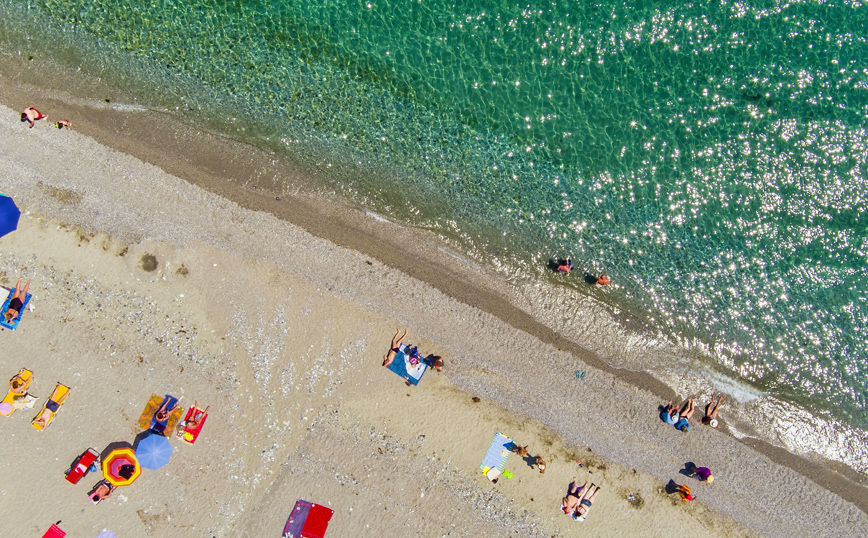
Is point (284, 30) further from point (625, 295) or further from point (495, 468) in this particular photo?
point (495, 468)

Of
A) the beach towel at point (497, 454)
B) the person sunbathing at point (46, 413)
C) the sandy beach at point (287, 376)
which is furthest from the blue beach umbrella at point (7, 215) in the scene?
the beach towel at point (497, 454)

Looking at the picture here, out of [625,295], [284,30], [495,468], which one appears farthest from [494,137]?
[495,468]

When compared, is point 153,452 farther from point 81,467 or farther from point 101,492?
point 81,467

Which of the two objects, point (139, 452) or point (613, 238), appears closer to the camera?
point (139, 452)

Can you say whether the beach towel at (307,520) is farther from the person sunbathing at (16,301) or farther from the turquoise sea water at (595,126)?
the person sunbathing at (16,301)

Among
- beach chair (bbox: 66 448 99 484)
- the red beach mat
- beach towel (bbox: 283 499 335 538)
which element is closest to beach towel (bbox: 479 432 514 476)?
beach towel (bbox: 283 499 335 538)

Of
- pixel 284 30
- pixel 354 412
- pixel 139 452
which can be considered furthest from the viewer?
pixel 284 30
